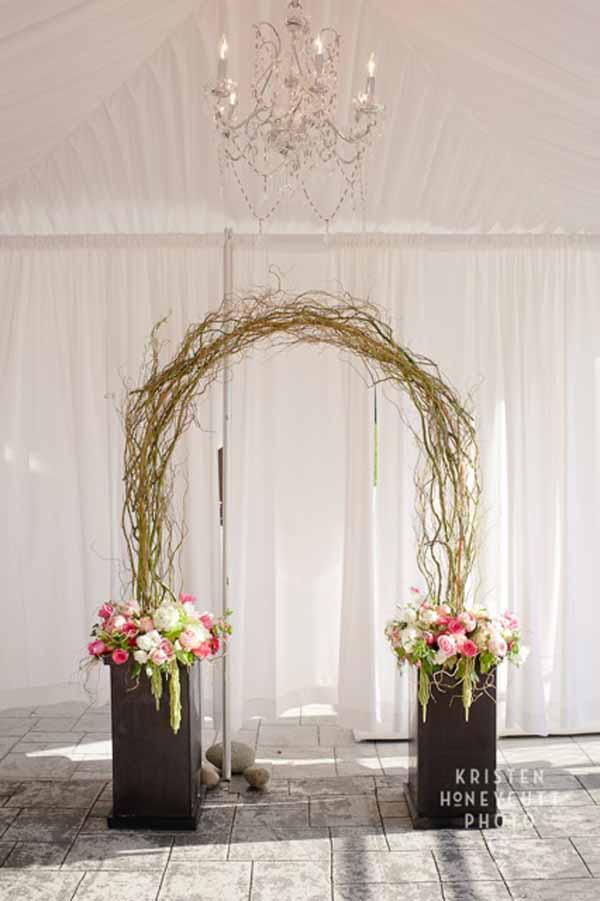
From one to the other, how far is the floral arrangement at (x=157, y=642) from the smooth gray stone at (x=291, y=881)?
2.17 feet

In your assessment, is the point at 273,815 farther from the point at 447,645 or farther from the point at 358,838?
the point at 447,645

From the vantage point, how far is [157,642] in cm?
407

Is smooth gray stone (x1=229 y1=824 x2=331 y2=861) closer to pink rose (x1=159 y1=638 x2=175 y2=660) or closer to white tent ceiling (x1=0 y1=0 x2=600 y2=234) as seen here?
pink rose (x1=159 y1=638 x2=175 y2=660)

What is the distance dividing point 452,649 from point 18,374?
308 centimetres

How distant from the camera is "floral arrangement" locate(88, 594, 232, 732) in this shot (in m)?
4.05

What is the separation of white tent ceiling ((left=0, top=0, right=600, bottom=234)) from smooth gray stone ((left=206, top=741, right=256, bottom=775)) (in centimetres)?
274

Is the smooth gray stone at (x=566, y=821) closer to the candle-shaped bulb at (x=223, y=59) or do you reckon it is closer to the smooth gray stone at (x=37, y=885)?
the smooth gray stone at (x=37, y=885)

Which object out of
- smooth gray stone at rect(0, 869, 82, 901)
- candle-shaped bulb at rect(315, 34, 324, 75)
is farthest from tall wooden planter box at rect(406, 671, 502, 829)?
candle-shaped bulb at rect(315, 34, 324, 75)

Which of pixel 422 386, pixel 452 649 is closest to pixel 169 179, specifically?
pixel 422 386

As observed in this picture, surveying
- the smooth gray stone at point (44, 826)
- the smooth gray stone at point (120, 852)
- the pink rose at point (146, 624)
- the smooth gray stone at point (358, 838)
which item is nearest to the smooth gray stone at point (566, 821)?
the smooth gray stone at point (358, 838)

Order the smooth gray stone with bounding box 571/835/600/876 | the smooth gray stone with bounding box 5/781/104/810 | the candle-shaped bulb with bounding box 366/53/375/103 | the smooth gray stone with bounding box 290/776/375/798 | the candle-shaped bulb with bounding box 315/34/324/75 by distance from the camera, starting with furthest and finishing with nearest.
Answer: the smooth gray stone with bounding box 290/776/375/798
the smooth gray stone with bounding box 5/781/104/810
the smooth gray stone with bounding box 571/835/600/876
the candle-shaped bulb with bounding box 366/53/375/103
the candle-shaped bulb with bounding box 315/34/324/75

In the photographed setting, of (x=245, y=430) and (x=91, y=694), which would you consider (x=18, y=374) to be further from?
(x=91, y=694)

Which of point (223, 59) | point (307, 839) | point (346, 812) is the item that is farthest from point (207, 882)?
point (223, 59)

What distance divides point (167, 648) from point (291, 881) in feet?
3.27
